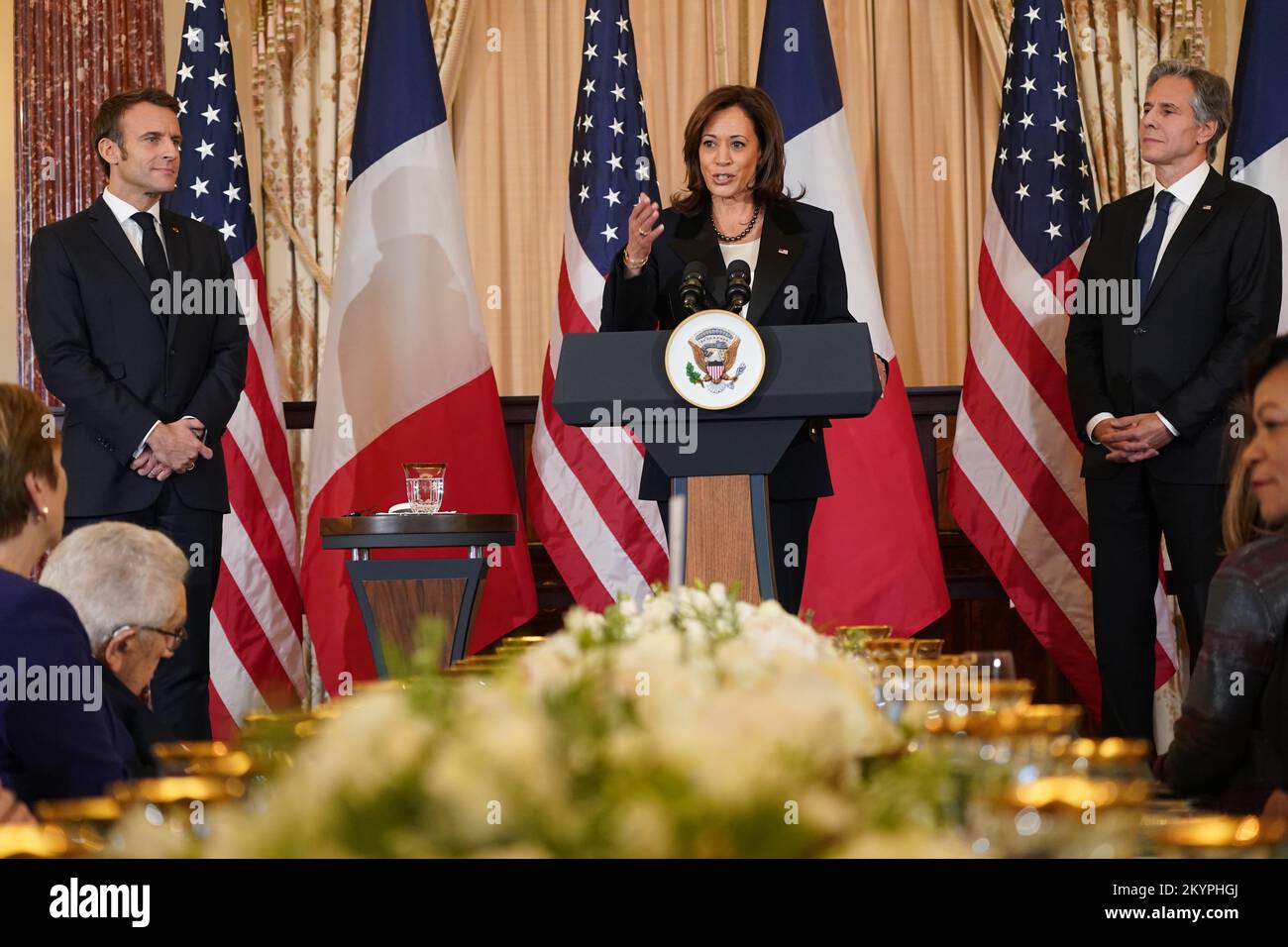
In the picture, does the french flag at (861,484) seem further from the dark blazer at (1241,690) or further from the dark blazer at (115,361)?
the dark blazer at (1241,690)

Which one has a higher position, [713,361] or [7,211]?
[7,211]

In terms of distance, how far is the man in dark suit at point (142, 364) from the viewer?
3715mm

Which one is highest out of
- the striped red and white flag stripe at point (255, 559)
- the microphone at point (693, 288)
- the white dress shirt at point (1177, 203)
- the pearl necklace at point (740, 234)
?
the white dress shirt at point (1177, 203)

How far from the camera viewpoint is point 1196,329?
3924mm

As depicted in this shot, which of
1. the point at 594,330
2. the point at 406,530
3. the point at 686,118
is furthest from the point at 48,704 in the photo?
the point at 686,118

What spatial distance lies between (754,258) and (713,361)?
614mm

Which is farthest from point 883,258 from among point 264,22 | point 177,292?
point 177,292

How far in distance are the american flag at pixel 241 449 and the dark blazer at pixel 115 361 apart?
0.93m

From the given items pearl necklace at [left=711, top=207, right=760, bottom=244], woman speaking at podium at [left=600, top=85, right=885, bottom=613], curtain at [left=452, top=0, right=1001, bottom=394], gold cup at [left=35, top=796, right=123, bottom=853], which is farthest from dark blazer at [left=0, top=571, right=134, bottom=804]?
curtain at [left=452, top=0, right=1001, bottom=394]

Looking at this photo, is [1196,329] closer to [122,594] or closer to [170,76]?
[122,594]

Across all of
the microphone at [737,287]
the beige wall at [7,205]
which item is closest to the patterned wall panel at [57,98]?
the beige wall at [7,205]
